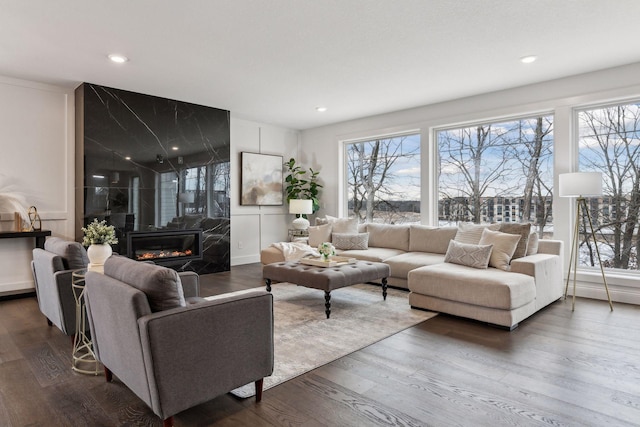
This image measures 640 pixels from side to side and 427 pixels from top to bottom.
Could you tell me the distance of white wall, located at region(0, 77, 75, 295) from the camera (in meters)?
4.52

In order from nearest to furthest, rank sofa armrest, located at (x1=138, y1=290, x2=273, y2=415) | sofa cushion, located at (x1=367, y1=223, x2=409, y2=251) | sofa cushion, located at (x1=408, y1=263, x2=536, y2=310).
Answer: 1. sofa armrest, located at (x1=138, y1=290, x2=273, y2=415)
2. sofa cushion, located at (x1=408, y1=263, x2=536, y2=310)
3. sofa cushion, located at (x1=367, y1=223, x2=409, y2=251)

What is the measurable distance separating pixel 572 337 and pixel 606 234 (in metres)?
2.03

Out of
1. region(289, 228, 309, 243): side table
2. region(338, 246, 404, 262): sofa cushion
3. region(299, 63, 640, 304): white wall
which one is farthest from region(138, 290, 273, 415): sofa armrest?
region(289, 228, 309, 243): side table

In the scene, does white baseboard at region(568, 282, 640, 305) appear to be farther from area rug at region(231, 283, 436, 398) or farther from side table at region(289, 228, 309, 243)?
side table at region(289, 228, 309, 243)

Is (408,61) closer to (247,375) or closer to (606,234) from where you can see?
(606,234)

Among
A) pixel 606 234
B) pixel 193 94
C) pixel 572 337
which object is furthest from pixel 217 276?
pixel 606 234

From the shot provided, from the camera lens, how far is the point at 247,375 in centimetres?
199

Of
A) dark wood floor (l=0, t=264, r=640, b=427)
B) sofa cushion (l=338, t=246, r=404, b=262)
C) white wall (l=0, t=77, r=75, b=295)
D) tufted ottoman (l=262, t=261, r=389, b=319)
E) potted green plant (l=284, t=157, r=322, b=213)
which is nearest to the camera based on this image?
dark wood floor (l=0, t=264, r=640, b=427)

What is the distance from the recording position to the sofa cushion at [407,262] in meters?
4.57

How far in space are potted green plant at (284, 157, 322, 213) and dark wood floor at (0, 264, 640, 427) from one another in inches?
171

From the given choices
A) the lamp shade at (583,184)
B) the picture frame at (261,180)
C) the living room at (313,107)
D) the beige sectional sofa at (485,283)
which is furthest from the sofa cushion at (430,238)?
the picture frame at (261,180)

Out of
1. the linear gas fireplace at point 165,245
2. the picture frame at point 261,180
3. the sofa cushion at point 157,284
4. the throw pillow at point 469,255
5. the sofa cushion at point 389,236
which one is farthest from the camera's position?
the picture frame at point 261,180

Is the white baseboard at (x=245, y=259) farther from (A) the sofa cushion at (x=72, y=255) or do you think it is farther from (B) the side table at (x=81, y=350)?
(B) the side table at (x=81, y=350)

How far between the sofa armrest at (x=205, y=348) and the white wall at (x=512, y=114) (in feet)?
13.6
